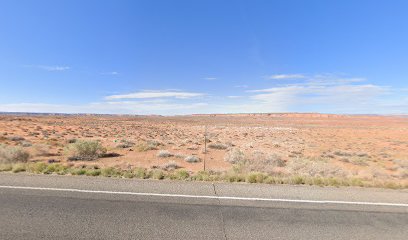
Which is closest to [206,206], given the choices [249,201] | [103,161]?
[249,201]

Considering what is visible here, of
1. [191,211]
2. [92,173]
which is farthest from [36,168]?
[191,211]

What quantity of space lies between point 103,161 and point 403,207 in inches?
686

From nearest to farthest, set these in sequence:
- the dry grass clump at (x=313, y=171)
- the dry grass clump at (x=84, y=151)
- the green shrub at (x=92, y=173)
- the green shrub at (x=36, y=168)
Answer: the green shrub at (x=92, y=173) → the green shrub at (x=36, y=168) → the dry grass clump at (x=313, y=171) → the dry grass clump at (x=84, y=151)

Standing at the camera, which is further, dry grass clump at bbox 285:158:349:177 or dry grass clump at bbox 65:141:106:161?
dry grass clump at bbox 65:141:106:161

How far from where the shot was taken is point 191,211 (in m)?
6.27

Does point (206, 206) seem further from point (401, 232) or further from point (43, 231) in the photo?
point (401, 232)

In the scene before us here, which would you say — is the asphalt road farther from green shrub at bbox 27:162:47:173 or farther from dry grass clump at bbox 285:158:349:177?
dry grass clump at bbox 285:158:349:177

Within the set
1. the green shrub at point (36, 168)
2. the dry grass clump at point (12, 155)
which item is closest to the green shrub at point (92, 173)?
the green shrub at point (36, 168)

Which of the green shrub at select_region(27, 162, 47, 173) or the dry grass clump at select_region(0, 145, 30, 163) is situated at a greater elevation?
the green shrub at select_region(27, 162, 47, 173)

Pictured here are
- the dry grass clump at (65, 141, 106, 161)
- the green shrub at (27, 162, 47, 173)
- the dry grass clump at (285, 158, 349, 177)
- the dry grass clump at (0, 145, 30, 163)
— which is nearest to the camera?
the green shrub at (27, 162, 47, 173)

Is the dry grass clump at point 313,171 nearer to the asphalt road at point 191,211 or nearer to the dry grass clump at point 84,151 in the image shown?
the asphalt road at point 191,211

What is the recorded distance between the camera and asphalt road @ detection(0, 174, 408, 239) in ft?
17.1

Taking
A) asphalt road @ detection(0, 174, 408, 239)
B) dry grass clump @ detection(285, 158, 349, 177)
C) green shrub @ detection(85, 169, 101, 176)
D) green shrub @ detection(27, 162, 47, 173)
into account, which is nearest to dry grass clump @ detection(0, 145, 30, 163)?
green shrub @ detection(27, 162, 47, 173)

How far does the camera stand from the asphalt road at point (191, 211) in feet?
17.1
